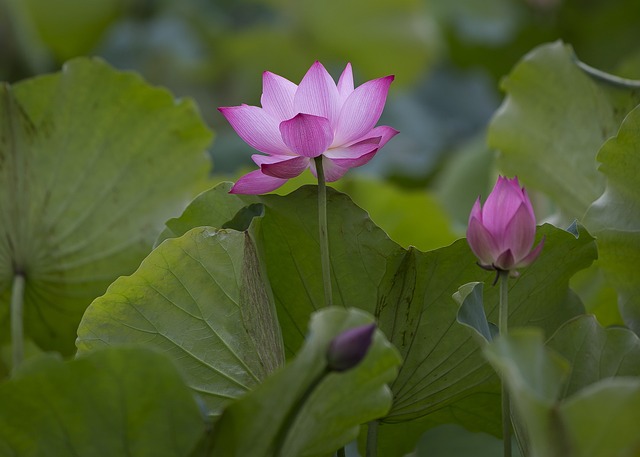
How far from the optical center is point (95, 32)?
1.77 m

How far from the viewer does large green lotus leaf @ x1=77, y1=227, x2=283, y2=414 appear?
44 centimetres

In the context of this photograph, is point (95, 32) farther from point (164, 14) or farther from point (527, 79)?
point (527, 79)

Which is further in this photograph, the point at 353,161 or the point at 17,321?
the point at 17,321

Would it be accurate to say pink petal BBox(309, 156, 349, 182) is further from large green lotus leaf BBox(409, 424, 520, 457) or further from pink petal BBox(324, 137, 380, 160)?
large green lotus leaf BBox(409, 424, 520, 457)

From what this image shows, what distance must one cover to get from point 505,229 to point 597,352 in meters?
0.09

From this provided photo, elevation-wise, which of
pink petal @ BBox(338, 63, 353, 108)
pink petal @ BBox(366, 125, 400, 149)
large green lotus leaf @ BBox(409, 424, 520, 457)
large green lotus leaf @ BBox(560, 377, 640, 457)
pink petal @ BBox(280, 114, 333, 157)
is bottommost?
large green lotus leaf @ BBox(409, 424, 520, 457)

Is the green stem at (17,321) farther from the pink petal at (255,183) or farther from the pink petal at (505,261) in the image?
the pink petal at (505,261)

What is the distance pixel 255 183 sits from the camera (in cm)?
43

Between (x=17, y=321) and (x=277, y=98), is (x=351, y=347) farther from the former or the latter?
(x=17, y=321)

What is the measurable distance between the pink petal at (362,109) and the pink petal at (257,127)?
0.03m

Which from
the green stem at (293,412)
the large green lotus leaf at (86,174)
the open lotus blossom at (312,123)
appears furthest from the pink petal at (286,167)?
the large green lotus leaf at (86,174)

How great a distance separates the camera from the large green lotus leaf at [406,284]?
47 centimetres

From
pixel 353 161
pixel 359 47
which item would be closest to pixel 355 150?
pixel 353 161

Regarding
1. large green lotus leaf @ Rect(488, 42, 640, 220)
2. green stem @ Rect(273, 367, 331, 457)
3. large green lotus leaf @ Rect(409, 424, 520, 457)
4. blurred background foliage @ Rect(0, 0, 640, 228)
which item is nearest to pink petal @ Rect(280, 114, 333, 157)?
green stem @ Rect(273, 367, 331, 457)
